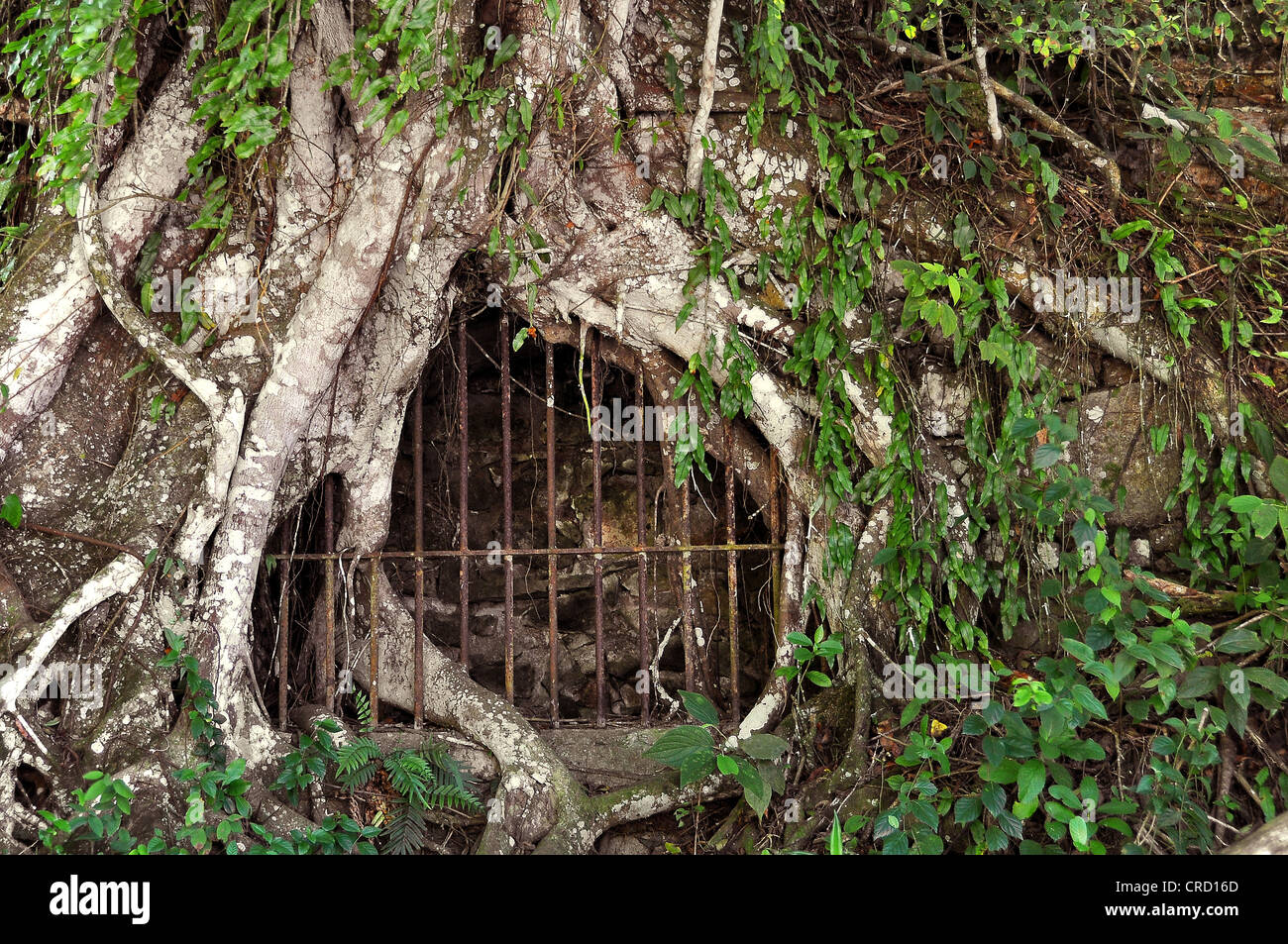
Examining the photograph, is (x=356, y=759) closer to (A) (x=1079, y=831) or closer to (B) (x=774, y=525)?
(B) (x=774, y=525)

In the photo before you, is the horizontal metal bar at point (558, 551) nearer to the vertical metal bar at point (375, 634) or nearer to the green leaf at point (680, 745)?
the vertical metal bar at point (375, 634)

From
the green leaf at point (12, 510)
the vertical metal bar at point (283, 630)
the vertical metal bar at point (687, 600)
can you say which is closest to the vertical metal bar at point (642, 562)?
the vertical metal bar at point (687, 600)

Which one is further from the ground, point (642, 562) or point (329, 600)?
point (642, 562)

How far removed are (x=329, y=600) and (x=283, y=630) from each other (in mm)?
216

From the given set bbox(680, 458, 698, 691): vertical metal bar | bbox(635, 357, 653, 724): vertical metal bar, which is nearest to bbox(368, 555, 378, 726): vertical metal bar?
bbox(635, 357, 653, 724): vertical metal bar

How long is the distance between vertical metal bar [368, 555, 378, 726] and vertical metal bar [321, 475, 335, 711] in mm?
163

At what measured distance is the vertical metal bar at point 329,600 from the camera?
3842mm

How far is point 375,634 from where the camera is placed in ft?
12.6

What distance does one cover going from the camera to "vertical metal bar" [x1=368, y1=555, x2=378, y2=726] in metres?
3.81

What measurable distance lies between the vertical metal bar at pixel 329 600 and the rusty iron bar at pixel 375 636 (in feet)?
0.53

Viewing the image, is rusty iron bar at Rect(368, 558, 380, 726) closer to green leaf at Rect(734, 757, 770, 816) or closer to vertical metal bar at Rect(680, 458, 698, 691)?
vertical metal bar at Rect(680, 458, 698, 691)

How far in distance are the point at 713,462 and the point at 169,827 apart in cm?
258

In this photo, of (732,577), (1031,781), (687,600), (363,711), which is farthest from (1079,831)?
(363,711)
